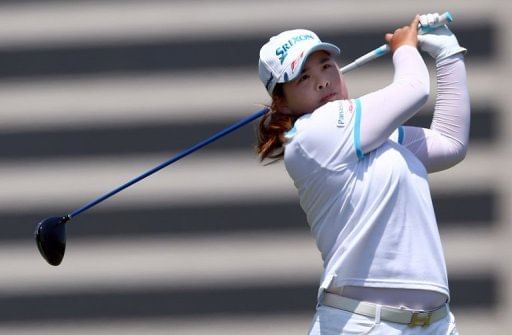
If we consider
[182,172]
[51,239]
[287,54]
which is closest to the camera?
[287,54]

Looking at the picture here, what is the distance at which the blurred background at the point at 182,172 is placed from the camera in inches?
227

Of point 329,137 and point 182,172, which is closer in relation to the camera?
Result: point 329,137

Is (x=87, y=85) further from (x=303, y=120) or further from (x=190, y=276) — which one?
(x=303, y=120)

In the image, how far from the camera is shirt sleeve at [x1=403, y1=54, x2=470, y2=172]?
3.52m

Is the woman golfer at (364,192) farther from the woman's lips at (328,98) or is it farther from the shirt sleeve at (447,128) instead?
the shirt sleeve at (447,128)

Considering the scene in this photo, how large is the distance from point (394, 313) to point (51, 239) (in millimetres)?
1292

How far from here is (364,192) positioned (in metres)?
3.27

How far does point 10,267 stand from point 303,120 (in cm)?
295

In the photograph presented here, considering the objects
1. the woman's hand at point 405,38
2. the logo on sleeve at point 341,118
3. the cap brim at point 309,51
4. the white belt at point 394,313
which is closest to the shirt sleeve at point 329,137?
the logo on sleeve at point 341,118

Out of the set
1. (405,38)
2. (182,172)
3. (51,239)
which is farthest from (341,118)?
(182,172)

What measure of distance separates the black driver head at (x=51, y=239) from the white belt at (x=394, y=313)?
3.69 feet

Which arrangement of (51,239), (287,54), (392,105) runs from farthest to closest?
(51,239) → (287,54) → (392,105)

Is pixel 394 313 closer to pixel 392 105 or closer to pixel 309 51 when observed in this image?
pixel 392 105

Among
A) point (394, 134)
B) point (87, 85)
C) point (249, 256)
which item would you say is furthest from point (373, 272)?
point (87, 85)
